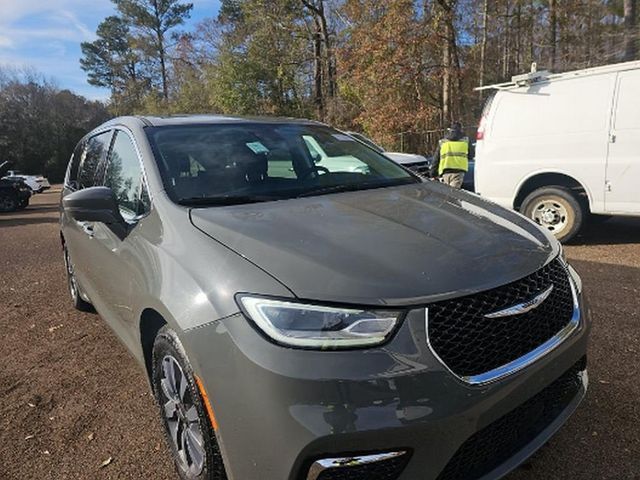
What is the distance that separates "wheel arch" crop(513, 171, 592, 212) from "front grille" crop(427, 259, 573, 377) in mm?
4936

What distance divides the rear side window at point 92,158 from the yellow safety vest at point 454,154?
580cm

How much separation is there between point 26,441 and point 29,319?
2315 millimetres

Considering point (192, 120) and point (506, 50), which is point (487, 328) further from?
point (506, 50)

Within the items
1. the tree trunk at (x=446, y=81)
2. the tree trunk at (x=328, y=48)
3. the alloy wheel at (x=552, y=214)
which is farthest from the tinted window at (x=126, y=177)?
the tree trunk at (x=328, y=48)

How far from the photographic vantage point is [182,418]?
2236mm

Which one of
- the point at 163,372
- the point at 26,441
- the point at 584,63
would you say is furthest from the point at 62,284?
the point at 584,63

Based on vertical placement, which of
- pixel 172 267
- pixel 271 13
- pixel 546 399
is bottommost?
pixel 546 399

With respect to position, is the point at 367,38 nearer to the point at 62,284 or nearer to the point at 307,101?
the point at 307,101

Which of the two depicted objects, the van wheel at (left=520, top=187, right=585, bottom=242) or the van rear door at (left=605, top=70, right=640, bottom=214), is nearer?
the van rear door at (left=605, top=70, right=640, bottom=214)

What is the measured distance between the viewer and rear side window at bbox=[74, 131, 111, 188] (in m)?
3.62

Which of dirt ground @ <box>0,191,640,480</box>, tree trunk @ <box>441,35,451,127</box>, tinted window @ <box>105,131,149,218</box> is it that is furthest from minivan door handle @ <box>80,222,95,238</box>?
tree trunk @ <box>441,35,451,127</box>

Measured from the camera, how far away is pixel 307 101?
29.5 meters

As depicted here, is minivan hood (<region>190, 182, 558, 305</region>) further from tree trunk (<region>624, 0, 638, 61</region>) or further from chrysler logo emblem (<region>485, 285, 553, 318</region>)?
tree trunk (<region>624, 0, 638, 61</region>)

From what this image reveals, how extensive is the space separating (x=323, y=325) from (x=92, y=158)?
2.94m
